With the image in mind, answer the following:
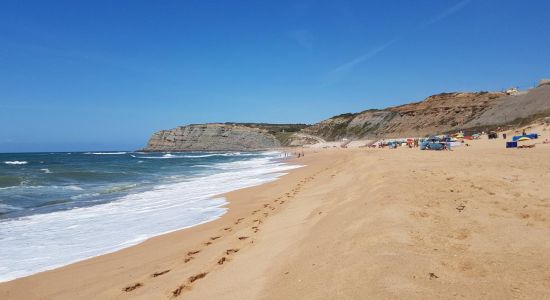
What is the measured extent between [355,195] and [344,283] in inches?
184

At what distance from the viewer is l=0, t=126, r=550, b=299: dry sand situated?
3.16 metres

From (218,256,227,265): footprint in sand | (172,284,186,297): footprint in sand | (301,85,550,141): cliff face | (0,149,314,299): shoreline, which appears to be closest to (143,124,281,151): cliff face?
(301,85,550,141): cliff face

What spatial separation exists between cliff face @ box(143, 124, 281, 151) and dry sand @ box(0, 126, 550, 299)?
9697 centimetres

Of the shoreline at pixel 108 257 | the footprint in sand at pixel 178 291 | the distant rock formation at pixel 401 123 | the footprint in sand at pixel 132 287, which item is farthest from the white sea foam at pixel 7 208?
the distant rock formation at pixel 401 123

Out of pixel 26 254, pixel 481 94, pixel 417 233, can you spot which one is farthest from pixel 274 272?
pixel 481 94

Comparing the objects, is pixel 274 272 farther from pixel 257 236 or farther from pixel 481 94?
pixel 481 94

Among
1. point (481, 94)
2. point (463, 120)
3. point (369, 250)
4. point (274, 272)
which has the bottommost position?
point (274, 272)

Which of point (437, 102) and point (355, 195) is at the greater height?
point (437, 102)

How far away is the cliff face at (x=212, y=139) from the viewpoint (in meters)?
108

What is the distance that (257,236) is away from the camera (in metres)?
6.59

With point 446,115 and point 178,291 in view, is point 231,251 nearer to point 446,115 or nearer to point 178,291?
point 178,291

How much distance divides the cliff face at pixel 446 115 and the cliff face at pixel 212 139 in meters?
19.7

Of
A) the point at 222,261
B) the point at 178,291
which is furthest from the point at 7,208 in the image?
the point at 178,291

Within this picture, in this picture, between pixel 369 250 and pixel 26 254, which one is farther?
pixel 26 254
